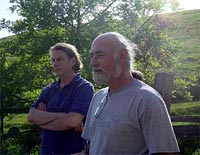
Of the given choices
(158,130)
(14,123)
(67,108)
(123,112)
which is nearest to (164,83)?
(67,108)

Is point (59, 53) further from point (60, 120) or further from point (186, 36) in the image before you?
point (186, 36)

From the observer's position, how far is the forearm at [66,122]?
13.7ft

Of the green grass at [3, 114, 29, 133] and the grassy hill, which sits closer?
the grassy hill

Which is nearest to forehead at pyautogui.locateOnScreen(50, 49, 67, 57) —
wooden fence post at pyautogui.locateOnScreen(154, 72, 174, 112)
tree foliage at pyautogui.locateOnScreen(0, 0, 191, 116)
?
wooden fence post at pyautogui.locateOnScreen(154, 72, 174, 112)

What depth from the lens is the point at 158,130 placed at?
9.02ft

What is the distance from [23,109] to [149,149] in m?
9.50

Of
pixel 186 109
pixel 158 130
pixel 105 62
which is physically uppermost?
pixel 105 62

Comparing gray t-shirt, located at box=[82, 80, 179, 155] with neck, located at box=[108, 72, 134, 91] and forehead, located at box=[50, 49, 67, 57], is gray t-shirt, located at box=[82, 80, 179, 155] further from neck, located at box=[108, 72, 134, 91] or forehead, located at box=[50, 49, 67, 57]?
forehead, located at box=[50, 49, 67, 57]

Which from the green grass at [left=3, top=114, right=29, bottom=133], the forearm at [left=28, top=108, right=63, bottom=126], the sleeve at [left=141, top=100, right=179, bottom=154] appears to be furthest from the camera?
the green grass at [left=3, top=114, right=29, bottom=133]

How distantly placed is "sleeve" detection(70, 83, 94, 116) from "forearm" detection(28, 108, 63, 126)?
6.6 inches

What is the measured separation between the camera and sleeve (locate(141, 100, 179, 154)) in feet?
9.00

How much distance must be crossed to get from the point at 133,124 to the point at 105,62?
0.52m

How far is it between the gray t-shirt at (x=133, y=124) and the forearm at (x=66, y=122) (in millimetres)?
1028

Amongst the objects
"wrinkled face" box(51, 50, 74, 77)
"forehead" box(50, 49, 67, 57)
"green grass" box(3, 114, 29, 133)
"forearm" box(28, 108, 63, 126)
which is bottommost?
"green grass" box(3, 114, 29, 133)
